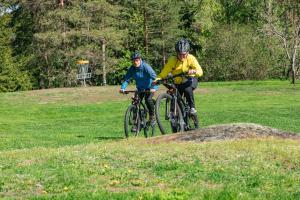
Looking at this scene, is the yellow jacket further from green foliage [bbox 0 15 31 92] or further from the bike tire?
green foliage [bbox 0 15 31 92]

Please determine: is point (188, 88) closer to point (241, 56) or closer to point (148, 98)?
point (148, 98)

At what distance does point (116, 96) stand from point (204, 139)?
25335 millimetres

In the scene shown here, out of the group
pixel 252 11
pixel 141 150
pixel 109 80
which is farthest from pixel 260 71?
pixel 141 150

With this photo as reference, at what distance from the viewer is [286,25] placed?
4812 cm

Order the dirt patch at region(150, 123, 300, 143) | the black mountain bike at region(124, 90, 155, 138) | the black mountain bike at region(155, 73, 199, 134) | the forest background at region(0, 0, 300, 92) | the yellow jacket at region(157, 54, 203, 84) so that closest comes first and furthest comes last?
the dirt patch at region(150, 123, 300, 143)
the yellow jacket at region(157, 54, 203, 84)
the black mountain bike at region(155, 73, 199, 134)
the black mountain bike at region(124, 90, 155, 138)
the forest background at region(0, 0, 300, 92)

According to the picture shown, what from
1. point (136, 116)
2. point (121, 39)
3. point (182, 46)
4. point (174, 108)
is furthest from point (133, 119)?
point (121, 39)

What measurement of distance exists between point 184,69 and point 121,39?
5053cm

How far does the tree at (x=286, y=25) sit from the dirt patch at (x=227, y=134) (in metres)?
33.6

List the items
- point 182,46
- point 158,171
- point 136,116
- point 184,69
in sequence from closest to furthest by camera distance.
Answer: point 158,171
point 182,46
point 184,69
point 136,116

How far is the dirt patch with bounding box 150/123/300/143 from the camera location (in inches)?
400

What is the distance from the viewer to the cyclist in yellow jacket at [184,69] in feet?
40.0

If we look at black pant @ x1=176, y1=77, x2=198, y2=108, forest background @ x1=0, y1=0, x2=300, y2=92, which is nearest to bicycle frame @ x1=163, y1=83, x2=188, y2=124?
black pant @ x1=176, y1=77, x2=198, y2=108

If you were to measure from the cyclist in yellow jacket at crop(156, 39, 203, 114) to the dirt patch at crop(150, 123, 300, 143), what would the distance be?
1.99 m

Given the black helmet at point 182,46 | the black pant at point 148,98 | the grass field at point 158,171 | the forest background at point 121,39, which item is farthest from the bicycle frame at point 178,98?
the forest background at point 121,39
